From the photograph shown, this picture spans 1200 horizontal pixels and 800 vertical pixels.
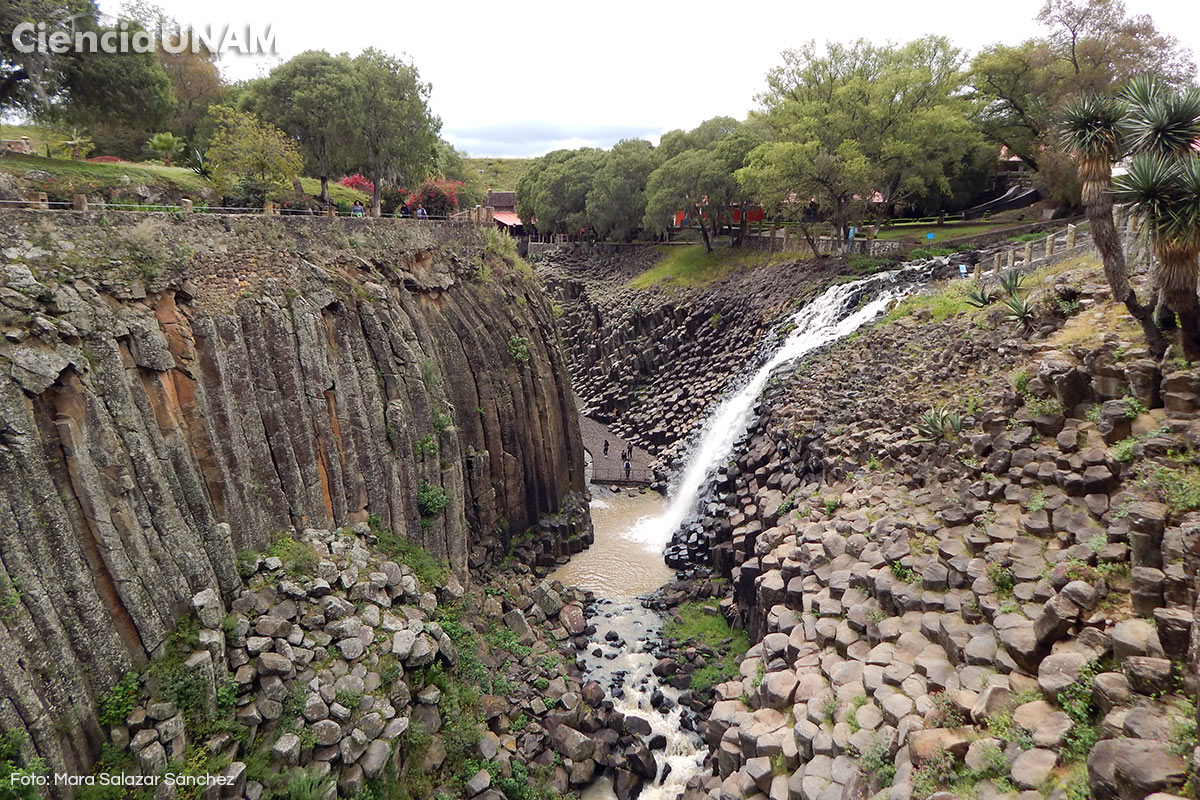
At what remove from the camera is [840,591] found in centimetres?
1764

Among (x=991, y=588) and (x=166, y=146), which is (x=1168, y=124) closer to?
(x=991, y=588)

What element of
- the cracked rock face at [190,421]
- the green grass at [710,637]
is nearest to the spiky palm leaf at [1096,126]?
the green grass at [710,637]

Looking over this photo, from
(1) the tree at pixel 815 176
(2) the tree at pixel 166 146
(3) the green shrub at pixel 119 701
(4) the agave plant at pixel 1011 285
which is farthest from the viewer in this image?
(1) the tree at pixel 815 176

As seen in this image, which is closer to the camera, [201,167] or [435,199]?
[201,167]

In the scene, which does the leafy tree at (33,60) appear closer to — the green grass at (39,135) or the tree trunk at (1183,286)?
the green grass at (39,135)

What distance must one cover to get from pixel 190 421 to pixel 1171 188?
22.2 m

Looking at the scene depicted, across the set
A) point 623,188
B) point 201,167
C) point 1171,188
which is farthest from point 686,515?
point 623,188

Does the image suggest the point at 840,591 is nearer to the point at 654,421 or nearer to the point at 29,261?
the point at 29,261

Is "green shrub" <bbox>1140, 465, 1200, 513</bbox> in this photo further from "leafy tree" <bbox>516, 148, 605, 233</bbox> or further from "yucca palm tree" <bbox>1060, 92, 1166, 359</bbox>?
"leafy tree" <bbox>516, 148, 605, 233</bbox>

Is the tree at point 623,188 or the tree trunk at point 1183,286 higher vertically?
the tree at point 623,188

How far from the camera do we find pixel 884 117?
145ft

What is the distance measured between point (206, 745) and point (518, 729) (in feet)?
26.9

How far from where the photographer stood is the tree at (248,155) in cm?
2578

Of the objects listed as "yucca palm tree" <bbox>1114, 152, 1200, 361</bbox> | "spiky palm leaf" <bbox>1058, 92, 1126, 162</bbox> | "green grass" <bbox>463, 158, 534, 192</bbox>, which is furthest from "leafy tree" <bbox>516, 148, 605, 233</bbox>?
"yucca palm tree" <bbox>1114, 152, 1200, 361</bbox>
